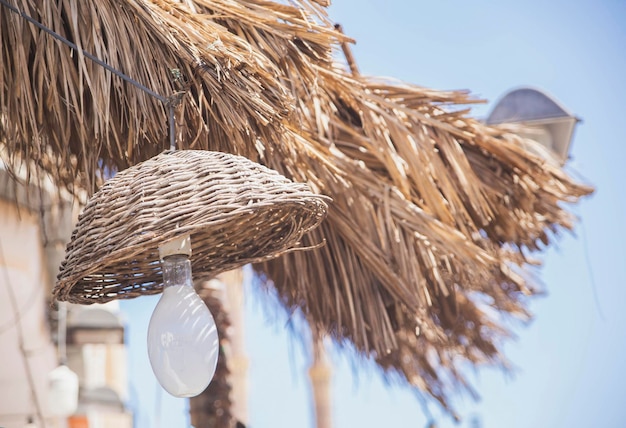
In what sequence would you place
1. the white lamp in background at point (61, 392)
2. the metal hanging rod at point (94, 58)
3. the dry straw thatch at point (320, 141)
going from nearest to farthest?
the metal hanging rod at point (94, 58)
the dry straw thatch at point (320, 141)
the white lamp in background at point (61, 392)

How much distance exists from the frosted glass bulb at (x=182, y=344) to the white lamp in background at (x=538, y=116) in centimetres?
221

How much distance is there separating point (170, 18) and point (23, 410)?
2.91m

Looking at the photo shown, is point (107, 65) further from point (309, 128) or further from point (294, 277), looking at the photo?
point (294, 277)

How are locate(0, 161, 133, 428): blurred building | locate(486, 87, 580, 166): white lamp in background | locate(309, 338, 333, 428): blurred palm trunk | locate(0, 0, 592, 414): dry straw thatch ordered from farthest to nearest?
locate(309, 338, 333, 428): blurred palm trunk < locate(0, 161, 133, 428): blurred building < locate(486, 87, 580, 166): white lamp in background < locate(0, 0, 592, 414): dry straw thatch

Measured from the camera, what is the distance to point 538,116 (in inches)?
149

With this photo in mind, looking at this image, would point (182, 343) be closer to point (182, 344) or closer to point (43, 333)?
point (182, 344)

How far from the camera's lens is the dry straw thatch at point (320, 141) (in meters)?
1.81

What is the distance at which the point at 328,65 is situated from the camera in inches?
88.3

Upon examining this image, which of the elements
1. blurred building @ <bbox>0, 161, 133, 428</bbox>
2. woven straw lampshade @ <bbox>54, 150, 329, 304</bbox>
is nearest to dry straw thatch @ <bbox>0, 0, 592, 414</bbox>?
woven straw lampshade @ <bbox>54, 150, 329, 304</bbox>

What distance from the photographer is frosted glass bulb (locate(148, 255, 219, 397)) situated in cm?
133

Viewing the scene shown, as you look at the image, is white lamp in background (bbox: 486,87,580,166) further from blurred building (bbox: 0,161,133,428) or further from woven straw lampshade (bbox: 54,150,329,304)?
woven straw lampshade (bbox: 54,150,329,304)

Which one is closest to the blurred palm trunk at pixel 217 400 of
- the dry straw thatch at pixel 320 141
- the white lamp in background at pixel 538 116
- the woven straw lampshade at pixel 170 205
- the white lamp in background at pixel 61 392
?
the white lamp in background at pixel 61 392

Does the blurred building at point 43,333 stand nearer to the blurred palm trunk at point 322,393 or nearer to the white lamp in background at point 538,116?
the white lamp in background at point 538,116

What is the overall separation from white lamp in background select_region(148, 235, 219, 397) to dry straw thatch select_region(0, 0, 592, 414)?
Result: 0.50m
